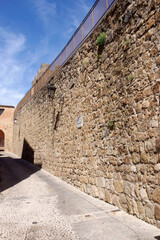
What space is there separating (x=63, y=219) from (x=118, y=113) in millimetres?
2478

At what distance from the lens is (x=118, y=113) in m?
4.80

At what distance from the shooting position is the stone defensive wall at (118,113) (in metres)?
3.76

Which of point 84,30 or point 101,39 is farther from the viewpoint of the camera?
point 84,30

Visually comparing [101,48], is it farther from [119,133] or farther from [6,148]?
[6,148]

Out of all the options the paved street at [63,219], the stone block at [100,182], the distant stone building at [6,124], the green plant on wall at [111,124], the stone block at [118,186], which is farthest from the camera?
the distant stone building at [6,124]

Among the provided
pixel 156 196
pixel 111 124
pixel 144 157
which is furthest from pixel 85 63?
pixel 156 196

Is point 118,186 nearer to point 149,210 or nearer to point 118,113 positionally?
point 149,210

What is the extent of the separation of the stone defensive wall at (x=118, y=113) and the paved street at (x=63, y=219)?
0.32m

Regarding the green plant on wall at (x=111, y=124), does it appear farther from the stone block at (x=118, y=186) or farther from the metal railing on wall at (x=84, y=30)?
the metal railing on wall at (x=84, y=30)

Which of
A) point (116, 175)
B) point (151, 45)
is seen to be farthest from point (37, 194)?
point (151, 45)

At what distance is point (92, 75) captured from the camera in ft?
20.4

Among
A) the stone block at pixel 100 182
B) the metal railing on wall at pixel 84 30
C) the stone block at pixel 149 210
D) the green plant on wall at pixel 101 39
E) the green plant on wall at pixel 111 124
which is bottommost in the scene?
the stone block at pixel 149 210

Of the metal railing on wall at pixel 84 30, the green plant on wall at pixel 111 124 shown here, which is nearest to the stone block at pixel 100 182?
the green plant on wall at pixel 111 124

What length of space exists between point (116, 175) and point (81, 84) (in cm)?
336
